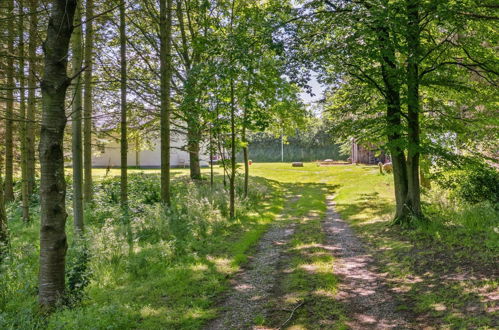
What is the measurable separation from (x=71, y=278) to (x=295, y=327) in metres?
3.44

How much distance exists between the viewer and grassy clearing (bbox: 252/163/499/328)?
502cm

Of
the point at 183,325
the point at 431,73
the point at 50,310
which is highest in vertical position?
the point at 431,73

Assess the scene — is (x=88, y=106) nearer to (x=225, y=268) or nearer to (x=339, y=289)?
(x=225, y=268)

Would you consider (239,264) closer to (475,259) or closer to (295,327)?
(295,327)

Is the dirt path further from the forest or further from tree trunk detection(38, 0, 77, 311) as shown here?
tree trunk detection(38, 0, 77, 311)

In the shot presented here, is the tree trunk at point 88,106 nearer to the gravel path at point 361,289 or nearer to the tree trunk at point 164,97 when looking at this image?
the tree trunk at point 164,97

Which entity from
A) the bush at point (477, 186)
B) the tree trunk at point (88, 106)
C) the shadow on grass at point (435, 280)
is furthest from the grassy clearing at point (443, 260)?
the tree trunk at point (88, 106)

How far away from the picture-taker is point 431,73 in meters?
9.58

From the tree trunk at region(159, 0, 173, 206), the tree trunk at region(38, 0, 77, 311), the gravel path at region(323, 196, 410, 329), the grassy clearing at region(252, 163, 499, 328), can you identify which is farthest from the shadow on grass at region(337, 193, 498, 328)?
the tree trunk at region(159, 0, 173, 206)

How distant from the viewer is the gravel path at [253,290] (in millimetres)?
5051

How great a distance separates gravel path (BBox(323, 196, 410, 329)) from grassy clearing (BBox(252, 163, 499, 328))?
0.24 metres

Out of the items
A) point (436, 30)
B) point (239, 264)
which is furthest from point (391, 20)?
point (239, 264)

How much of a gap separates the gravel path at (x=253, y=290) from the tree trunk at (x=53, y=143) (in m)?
2.28

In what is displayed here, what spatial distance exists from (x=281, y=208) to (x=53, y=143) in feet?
38.3
